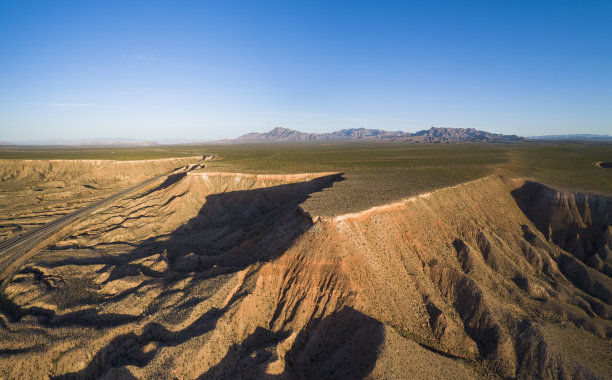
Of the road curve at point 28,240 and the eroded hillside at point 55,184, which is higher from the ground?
the eroded hillside at point 55,184

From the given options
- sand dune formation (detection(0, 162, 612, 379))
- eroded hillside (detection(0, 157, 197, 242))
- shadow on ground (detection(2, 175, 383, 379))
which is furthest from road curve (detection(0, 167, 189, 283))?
shadow on ground (detection(2, 175, 383, 379))

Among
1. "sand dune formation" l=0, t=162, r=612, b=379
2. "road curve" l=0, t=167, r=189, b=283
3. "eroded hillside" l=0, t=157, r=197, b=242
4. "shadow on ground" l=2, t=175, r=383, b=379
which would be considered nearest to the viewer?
Answer: "shadow on ground" l=2, t=175, r=383, b=379

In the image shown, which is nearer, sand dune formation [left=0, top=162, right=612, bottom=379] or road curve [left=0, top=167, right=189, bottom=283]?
sand dune formation [left=0, top=162, right=612, bottom=379]

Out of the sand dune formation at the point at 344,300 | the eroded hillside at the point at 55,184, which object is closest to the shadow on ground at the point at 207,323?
the sand dune formation at the point at 344,300

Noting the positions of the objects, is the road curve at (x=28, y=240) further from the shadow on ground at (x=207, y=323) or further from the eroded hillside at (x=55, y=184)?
the shadow on ground at (x=207, y=323)

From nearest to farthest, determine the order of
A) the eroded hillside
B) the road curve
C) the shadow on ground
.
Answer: the shadow on ground < the road curve < the eroded hillside

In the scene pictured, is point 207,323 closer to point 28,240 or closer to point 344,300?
point 344,300

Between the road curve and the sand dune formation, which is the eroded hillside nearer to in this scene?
the road curve

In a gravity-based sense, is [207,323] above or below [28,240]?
below

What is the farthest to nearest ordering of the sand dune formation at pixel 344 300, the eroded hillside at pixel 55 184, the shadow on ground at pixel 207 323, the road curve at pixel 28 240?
the eroded hillside at pixel 55 184 < the road curve at pixel 28 240 < the sand dune formation at pixel 344 300 < the shadow on ground at pixel 207 323

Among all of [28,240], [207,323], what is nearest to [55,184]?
[28,240]
